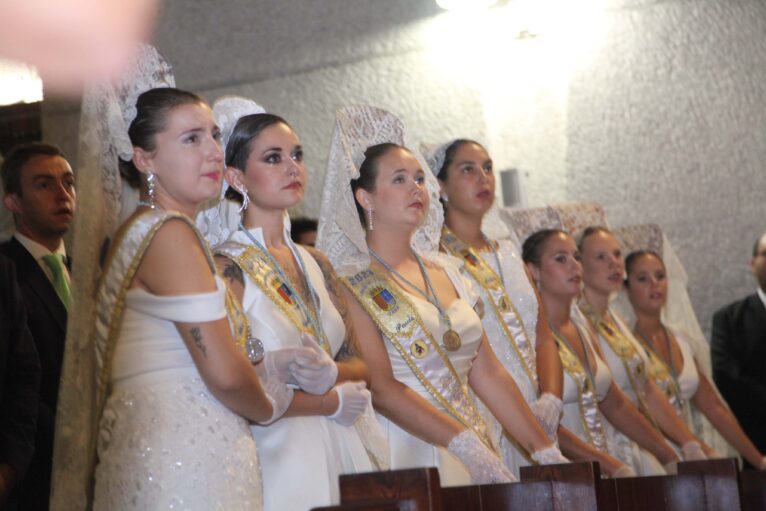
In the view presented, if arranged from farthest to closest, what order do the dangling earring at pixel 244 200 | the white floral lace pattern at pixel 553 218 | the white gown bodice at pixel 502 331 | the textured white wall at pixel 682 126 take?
the textured white wall at pixel 682 126
the white floral lace pattern at pixel 553 218
the white gown bodice at pixel 502 331
the dangling earring at pixel 244 200

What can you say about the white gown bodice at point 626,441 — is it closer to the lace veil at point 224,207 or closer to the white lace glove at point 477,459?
the white lace glove at point 477,459

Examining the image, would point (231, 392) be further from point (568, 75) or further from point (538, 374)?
point (568, 75)

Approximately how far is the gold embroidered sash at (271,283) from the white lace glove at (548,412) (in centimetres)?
124

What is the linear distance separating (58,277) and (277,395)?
38.2 inches

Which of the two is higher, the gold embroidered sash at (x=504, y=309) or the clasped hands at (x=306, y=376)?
the gold embroidered sash at (x=504, y=309)

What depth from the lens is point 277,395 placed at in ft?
9.25

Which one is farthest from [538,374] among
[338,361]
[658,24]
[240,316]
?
[658,24]

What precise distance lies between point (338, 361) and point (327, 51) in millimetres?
3011

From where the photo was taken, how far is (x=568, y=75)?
20.4 feet

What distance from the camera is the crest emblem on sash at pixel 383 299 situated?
11.9ft

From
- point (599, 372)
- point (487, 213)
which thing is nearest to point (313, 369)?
point (487, 213)

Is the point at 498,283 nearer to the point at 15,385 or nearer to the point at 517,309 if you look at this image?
the point at 517,309

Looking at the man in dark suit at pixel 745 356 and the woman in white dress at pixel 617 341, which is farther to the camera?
the man in dark suit at pixel 745 356

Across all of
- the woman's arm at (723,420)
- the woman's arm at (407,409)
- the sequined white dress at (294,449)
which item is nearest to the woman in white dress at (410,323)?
the woman's arm at (407,409)
